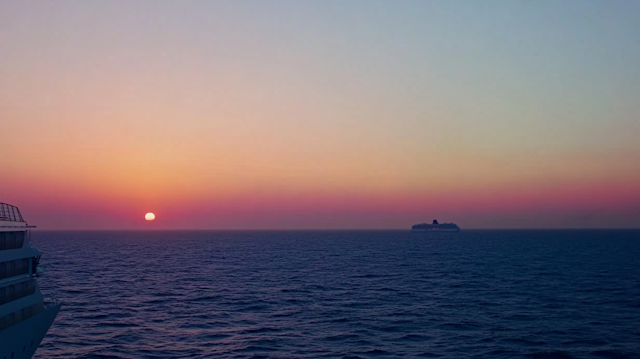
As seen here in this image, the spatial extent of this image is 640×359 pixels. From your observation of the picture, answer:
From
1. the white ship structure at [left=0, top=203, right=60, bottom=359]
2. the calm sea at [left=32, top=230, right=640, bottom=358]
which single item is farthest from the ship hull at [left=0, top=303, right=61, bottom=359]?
the calm sea at [left=32, top=230, right=640, bottom=358]

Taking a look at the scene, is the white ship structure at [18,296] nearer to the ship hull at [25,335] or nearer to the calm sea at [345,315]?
the ship hull at [25,335]

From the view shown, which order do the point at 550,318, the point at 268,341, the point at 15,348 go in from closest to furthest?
the point at 15,348 < the point at 268,341 < the point at 550,318

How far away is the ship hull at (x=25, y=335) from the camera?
36156 mm

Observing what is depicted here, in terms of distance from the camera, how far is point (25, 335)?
129 feet

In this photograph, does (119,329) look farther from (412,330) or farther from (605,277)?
(605,277)

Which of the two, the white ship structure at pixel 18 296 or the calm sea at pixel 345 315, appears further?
the calm sea at pixel 345 315

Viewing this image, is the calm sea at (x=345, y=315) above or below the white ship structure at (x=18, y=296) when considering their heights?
below

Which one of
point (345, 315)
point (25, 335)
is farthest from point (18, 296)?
point (345, 315)

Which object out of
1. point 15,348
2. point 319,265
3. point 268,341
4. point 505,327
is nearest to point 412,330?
point 505,327

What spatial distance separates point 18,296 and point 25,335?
347 centimetres

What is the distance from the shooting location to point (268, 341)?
54.3 meters

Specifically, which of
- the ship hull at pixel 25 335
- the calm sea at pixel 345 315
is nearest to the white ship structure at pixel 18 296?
the ship hull at pixel 25 335

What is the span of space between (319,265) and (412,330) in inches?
3469

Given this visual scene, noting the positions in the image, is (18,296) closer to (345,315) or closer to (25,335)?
(25,335)
